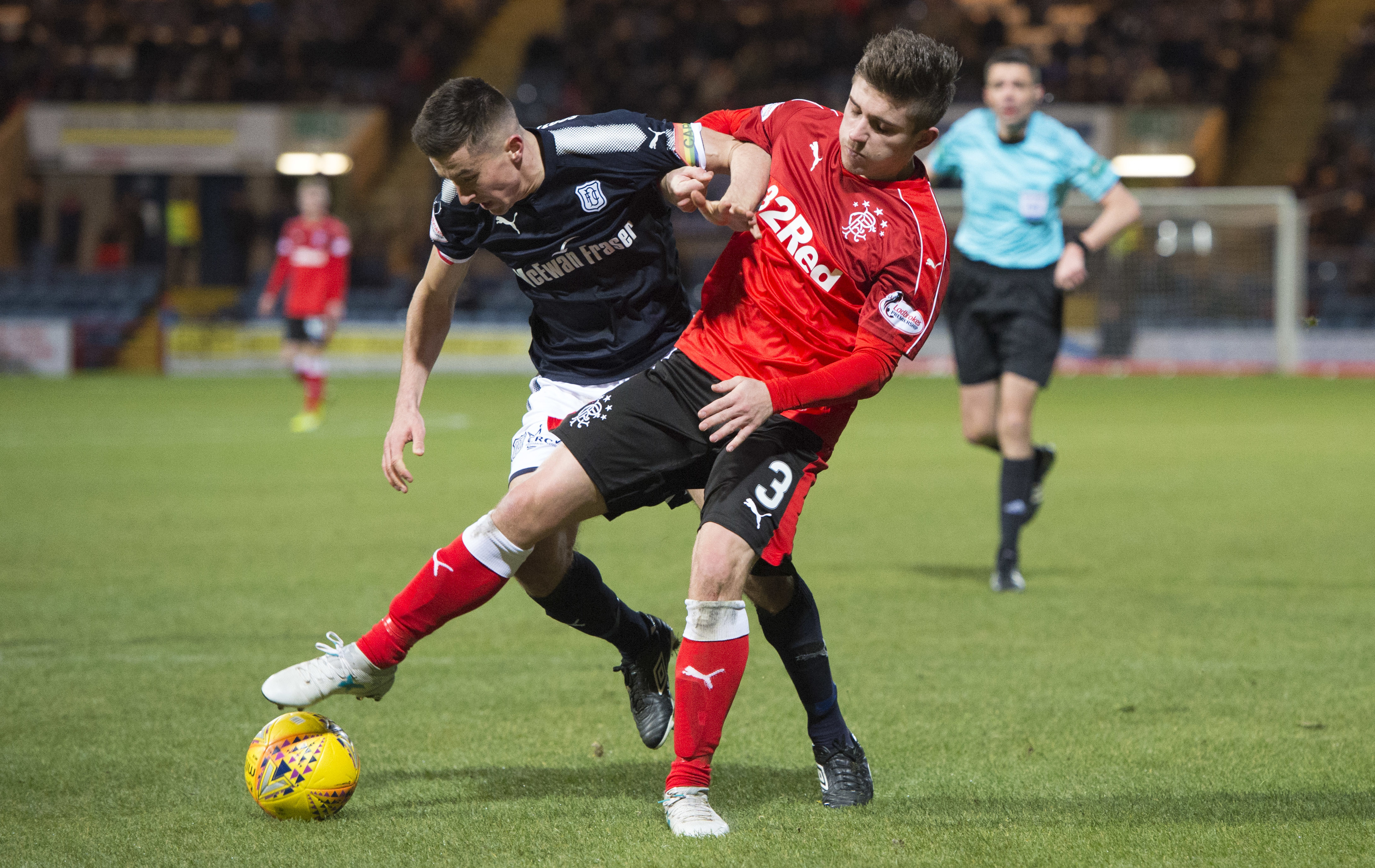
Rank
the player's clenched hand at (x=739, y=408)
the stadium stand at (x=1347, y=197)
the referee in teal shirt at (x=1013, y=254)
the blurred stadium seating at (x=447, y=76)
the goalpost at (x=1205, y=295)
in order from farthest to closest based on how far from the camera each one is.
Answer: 1. the blurred stadium seating at (x=447, y=76)
2. the stadium stand at (x=1347, y=197)
3. the goalpost at (x=1205, y=295)
4. the referee in teal shirt at (x=1013, y=254)
5. the player's clenched hand at (x=739, y=408)

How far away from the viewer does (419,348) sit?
13.4ft

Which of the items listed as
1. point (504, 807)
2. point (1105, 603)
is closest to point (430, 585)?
point (504, 807)

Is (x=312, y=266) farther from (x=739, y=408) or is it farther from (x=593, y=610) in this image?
(x=739, y=408)

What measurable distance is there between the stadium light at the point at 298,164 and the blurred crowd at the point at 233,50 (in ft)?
4.30

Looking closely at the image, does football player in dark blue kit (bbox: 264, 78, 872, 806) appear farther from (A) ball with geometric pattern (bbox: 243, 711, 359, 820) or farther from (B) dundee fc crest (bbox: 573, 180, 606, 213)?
(A) ball with geometric pattern (bbox: 243, 711, 359, 820)

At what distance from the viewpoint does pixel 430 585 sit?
3.64 m

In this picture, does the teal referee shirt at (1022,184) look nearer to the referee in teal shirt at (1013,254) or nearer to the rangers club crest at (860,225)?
the referee in teal shirt at (1013,254)

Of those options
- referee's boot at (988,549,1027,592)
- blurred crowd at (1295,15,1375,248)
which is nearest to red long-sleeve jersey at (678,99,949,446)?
referee's boot at (988,549,1027,592)

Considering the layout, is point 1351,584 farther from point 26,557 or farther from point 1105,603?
point 26,557

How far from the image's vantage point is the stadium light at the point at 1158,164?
25.9 meters

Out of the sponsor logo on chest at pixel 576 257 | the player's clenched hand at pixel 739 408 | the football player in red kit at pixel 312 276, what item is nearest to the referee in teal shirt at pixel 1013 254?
the sponsor logo on chest at pixel 576 257

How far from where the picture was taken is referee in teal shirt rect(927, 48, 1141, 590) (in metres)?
6.78

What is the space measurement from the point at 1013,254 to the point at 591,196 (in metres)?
3.48

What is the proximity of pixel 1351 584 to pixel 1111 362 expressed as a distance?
16326 millimetres
